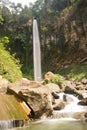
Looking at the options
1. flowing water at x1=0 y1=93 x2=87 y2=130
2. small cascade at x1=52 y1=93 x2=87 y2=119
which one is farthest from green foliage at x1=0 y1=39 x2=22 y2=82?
flowing water at x1=0 y1=93 x2=87 y2=130

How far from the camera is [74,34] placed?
114 ft

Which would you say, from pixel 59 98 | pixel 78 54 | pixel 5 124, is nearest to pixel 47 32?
pixel 78 54

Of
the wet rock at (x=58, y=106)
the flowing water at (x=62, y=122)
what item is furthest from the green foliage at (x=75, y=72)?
the wet rock at (x=58, y=106)

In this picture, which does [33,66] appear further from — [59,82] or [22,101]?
[22,101]

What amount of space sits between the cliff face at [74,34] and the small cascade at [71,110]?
17.1 metres

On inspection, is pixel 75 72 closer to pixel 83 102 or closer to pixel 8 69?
pixel 8 69

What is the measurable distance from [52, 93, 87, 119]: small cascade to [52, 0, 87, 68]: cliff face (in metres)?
17.1

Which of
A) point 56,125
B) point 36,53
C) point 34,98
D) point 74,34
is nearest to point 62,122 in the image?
point 56,125

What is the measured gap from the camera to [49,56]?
36.8 m

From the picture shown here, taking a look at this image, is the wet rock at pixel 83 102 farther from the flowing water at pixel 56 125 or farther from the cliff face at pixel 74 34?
the cliff face at pixel 74 34

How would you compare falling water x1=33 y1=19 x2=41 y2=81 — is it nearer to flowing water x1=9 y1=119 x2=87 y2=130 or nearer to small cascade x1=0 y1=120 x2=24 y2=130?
flowing water x1=9 y1=119 x2=87 y2=130

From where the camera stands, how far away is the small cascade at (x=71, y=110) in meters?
13.1

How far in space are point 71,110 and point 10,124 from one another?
15.9 ft

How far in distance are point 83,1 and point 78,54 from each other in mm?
6323
